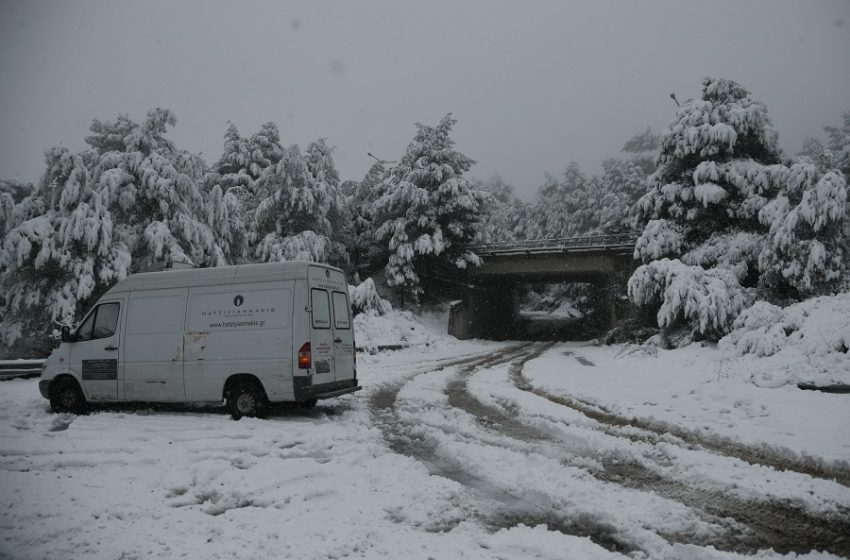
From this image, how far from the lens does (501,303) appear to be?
1836 inches

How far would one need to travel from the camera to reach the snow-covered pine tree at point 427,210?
106 ft

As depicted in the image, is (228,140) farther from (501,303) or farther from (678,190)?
(678,190)

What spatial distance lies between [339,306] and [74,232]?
14940 mm

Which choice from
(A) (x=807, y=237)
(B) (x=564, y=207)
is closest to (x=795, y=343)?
(A) (x=807, y=237)

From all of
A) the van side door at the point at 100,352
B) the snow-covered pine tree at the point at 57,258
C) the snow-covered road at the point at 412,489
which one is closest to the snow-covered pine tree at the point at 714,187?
the snow-covered road at the point at 412,489

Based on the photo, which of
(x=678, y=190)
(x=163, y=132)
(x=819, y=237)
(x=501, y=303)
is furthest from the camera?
(x=501, y=303)

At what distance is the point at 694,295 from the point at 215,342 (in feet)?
47.3

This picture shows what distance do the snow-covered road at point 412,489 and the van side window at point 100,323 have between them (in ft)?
5.48

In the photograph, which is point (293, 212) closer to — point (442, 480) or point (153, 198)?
point (153, 198)

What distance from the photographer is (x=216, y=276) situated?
29.8ft

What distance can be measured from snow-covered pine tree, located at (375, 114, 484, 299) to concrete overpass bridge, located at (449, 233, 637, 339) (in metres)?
2.97

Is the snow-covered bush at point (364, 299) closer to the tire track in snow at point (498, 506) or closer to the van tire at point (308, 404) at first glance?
the van tire at point (308, 404)

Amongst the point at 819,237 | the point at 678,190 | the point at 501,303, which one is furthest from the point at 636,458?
the point at 501,303

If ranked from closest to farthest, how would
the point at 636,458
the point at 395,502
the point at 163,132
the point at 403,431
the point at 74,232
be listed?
the point at 395,502
the point at 636,458
the point at 403,431
the point at 74,232
the point at 163,132
